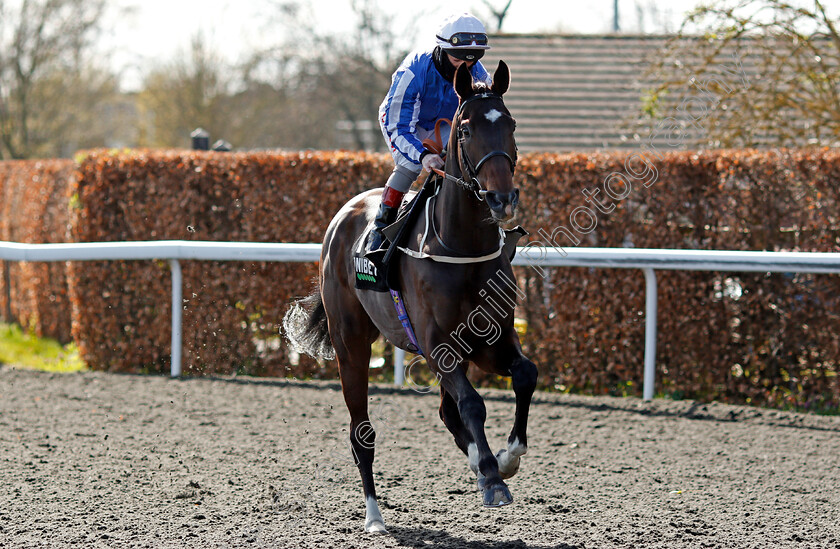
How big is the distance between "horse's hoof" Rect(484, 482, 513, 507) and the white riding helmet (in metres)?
1.83

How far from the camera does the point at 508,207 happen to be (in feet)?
10.5

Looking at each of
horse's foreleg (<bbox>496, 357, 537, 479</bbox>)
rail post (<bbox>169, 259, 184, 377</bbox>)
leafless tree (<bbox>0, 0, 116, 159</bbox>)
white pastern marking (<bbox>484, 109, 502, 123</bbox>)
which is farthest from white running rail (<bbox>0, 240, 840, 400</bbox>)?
leafless tree (<bbox>0, 0, 116, 159</bbox>)

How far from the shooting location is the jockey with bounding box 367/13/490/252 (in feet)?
12.8

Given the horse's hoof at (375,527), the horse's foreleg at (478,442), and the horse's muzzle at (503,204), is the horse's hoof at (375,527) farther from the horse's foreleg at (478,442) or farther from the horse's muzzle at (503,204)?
the horse's muzzle at (503,204)

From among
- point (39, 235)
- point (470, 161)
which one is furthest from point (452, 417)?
point (39, 235)

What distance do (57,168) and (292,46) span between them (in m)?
14.9

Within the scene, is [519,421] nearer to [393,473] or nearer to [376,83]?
[393,473]

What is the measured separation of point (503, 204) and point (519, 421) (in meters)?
0.97

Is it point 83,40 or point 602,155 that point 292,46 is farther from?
point 602,155

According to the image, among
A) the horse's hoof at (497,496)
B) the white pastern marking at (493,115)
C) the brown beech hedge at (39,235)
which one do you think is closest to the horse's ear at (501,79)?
the white pastern marking at (493,115)

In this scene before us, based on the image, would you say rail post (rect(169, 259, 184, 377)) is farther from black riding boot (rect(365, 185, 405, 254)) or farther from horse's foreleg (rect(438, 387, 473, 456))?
horse's foreleg (rect(438, 387, 473, 456))

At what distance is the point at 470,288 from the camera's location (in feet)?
12.3

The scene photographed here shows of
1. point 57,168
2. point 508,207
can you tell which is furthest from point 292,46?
point 508,207

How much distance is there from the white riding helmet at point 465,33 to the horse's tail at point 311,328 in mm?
1852
